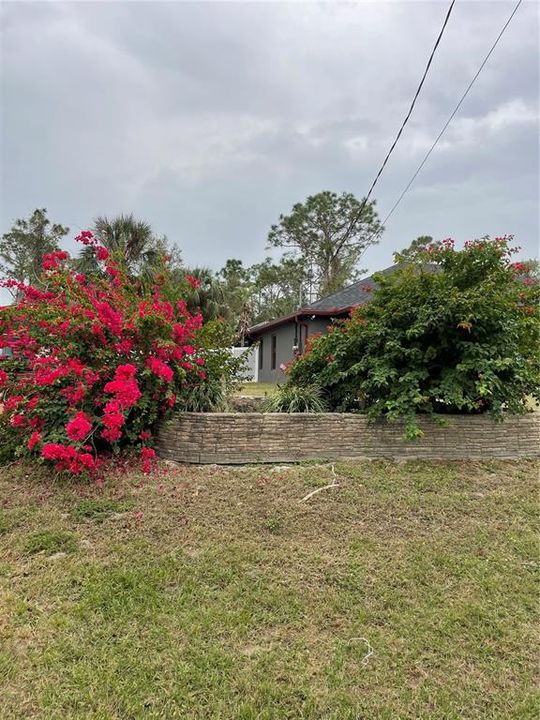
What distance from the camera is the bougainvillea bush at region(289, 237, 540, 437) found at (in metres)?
4.32

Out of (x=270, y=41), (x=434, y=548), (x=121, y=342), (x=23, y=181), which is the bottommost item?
(x=434, y=548)

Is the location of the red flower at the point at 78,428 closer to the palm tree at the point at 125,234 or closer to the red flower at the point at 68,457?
the red flower at the point at 68,457

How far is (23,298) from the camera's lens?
4.87 meters

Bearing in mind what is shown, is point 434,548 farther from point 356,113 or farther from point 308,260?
point 308,260

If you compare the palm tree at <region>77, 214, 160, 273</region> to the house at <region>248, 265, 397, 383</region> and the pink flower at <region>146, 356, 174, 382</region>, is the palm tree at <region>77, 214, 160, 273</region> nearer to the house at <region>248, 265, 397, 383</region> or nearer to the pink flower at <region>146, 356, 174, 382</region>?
the house at <region>248, 265, 397, 383</region>

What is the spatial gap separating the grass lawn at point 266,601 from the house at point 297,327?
8146 mm

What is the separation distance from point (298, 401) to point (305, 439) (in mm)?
553

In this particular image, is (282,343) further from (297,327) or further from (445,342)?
(445,342)

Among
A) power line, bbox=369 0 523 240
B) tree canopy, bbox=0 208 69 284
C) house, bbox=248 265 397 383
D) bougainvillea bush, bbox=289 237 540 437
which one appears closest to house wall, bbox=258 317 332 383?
house, bbox=248 265 397 383

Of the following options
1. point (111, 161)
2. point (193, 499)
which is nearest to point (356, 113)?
point (111, 161)

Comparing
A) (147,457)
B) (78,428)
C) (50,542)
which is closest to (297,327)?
(147,457)

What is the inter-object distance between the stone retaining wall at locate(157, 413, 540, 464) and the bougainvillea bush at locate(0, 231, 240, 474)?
1.14 ft

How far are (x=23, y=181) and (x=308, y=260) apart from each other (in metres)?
23.7

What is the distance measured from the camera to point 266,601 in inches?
87.8
